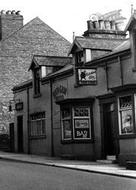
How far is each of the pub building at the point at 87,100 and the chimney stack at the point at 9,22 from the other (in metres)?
9.65

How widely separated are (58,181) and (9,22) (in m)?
27.4

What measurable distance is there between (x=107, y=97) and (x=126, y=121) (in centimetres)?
252

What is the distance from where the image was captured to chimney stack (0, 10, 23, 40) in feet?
128

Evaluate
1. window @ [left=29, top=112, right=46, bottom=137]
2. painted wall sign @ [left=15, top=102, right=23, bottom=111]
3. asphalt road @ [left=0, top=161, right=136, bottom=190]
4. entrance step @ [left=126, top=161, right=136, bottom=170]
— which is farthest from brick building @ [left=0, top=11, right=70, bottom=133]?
entrance step @ [left=126, top=161, right=136, bottom=170]

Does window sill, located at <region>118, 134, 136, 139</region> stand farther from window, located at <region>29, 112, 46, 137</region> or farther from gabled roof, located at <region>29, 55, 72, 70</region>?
gabled roof, located at <region>29, 55, 72, 70</region>

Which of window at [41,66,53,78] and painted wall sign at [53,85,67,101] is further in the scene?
window at [41,66,53,78]

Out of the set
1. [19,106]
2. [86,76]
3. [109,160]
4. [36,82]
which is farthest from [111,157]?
[19,106]

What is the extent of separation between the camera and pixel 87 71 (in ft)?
70.0

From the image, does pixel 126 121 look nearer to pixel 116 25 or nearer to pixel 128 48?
pixel 128 48

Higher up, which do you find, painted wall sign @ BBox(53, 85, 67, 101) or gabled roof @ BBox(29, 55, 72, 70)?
gabled roof @ BBox(29, 55, 72, 70)

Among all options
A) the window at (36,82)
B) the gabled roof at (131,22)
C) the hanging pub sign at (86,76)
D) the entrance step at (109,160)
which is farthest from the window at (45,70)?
the gabled roof at (131,22)

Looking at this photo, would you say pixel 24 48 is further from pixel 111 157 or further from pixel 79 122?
pixel 111 157

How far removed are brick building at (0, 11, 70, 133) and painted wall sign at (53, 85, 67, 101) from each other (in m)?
11.8

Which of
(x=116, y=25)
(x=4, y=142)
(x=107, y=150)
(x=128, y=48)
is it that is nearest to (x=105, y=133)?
(x=107, y=150)
